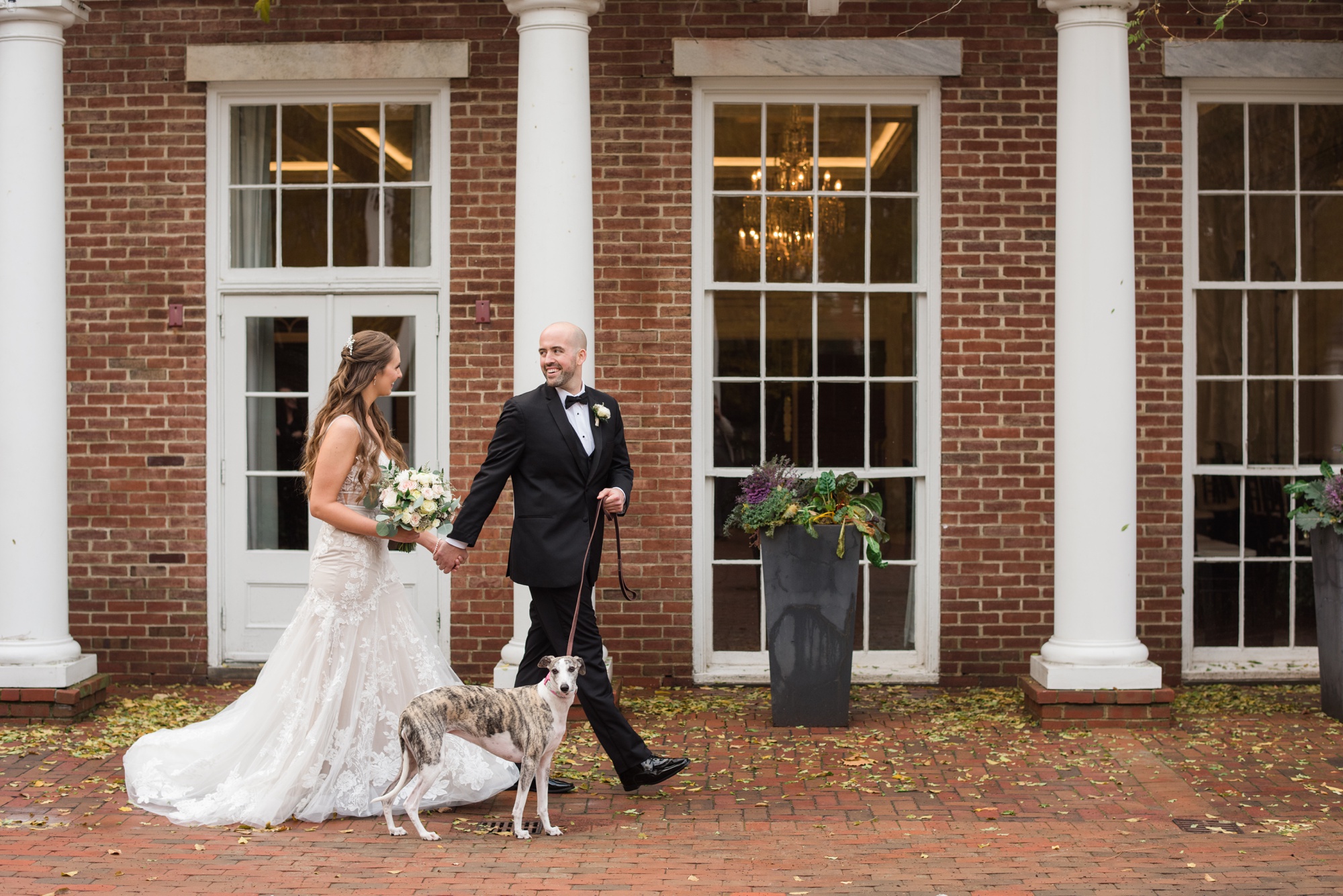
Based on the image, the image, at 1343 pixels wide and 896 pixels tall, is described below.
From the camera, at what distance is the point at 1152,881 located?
13.6 ft

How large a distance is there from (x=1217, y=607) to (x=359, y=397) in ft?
17.1

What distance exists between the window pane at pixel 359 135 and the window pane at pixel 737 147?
197cm

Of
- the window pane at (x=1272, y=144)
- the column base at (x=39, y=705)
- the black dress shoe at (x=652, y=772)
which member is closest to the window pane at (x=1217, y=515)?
the window pane at (x=1272, y=144)

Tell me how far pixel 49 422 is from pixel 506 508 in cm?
241

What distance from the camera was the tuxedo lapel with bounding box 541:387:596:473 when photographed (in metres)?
4.95

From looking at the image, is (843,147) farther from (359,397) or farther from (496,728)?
(496,728)

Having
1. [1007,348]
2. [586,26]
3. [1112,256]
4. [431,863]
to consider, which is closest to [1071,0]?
[1112,256]

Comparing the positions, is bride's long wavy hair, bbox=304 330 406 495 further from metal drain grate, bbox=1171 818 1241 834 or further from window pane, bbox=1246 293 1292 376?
window pane, bbox=1246 293 1292 376

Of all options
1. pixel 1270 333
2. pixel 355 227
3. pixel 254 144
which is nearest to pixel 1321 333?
pixel 1270 333

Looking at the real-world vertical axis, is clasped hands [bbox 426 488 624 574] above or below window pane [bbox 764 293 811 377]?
below

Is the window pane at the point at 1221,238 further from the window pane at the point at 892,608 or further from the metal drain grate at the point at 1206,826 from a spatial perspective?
the metal drain grate at the point at 1206,826

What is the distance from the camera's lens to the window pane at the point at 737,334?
7332 mm

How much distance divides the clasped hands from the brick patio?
98cm

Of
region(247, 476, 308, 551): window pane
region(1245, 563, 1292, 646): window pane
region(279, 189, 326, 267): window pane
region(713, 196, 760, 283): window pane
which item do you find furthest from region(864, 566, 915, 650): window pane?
region(279, 189, 326, 267): window pane
